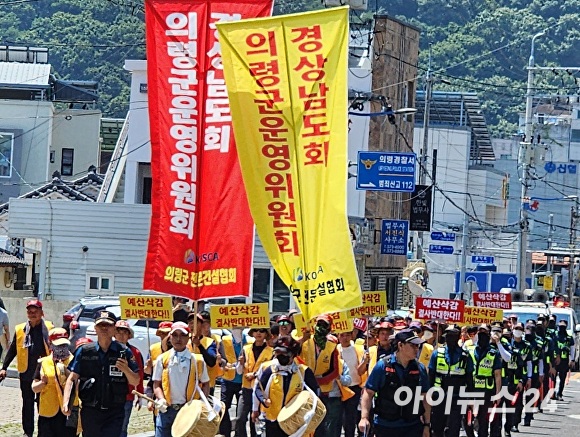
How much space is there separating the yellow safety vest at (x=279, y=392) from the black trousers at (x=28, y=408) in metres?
3.69

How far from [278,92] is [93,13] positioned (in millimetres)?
76913

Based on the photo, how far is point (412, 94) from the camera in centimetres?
5150

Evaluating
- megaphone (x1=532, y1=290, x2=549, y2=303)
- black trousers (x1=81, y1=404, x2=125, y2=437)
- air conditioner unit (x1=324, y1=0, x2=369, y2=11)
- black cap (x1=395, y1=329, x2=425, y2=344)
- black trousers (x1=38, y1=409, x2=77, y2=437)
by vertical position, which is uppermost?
air conditioner unit (x1=324, y1=0, x2=369, y2=11)

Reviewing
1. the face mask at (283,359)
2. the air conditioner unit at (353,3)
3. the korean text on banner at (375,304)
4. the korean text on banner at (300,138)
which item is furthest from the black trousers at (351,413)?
the air conditioner unit at (353,3)

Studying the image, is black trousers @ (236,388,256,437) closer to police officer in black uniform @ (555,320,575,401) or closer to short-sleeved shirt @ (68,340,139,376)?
short-sleeved shirt @ (68,340,139,376)

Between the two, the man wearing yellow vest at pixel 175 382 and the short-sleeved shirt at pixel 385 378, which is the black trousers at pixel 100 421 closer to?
the man wearing yellow vest at pixel 175 382

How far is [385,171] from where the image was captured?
36.2 m

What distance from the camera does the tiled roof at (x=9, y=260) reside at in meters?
53.4

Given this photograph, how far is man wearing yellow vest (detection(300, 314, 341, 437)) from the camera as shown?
15.3m

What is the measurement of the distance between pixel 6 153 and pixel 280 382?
5497cm

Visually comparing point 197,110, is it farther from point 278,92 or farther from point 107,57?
point 107,57

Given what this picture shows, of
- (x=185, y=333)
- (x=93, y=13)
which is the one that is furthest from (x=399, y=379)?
(x=93, y=13)

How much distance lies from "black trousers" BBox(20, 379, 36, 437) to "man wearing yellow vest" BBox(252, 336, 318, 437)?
3598mm

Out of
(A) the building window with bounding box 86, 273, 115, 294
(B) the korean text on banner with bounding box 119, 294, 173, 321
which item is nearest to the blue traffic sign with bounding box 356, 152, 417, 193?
(A) the building window with bounding box 86, 273, 115, 294
